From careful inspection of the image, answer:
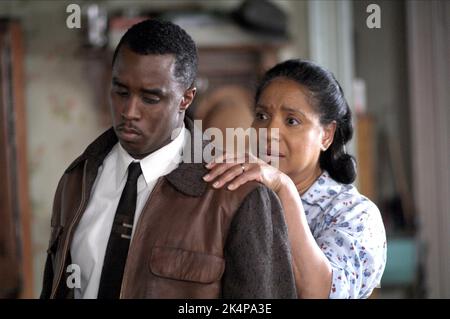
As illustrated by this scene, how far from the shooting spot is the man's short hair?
3.58 ft

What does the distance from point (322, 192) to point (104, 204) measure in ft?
1.54

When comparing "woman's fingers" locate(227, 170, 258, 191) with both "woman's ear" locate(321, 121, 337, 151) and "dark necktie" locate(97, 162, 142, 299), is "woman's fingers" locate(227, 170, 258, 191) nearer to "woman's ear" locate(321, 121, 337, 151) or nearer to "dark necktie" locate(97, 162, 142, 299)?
"dark necktie" locate(97, 162, 142, 299)

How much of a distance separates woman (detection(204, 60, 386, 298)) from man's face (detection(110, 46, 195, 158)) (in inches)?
4.4

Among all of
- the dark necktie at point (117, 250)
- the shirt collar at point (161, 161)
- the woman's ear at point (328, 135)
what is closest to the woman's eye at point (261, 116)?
the woman's ear at point (328, 135)

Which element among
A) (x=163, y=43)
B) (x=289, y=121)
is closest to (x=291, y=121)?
(x=289, y=121)

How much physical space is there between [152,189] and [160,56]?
0.72ft

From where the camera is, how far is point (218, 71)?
12.2ft

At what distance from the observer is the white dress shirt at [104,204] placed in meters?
1.12

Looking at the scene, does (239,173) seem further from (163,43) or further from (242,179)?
(163,43)

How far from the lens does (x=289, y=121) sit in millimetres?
1354

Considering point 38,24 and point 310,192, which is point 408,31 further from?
point 310,192

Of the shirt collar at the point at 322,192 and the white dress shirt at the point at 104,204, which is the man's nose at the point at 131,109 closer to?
the white dress shirt at the point at 104,204

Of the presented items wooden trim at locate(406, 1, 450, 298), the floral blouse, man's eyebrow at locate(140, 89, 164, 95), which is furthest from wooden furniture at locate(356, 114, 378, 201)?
man's eyebrow at locate(140, 89, 164, 95)
